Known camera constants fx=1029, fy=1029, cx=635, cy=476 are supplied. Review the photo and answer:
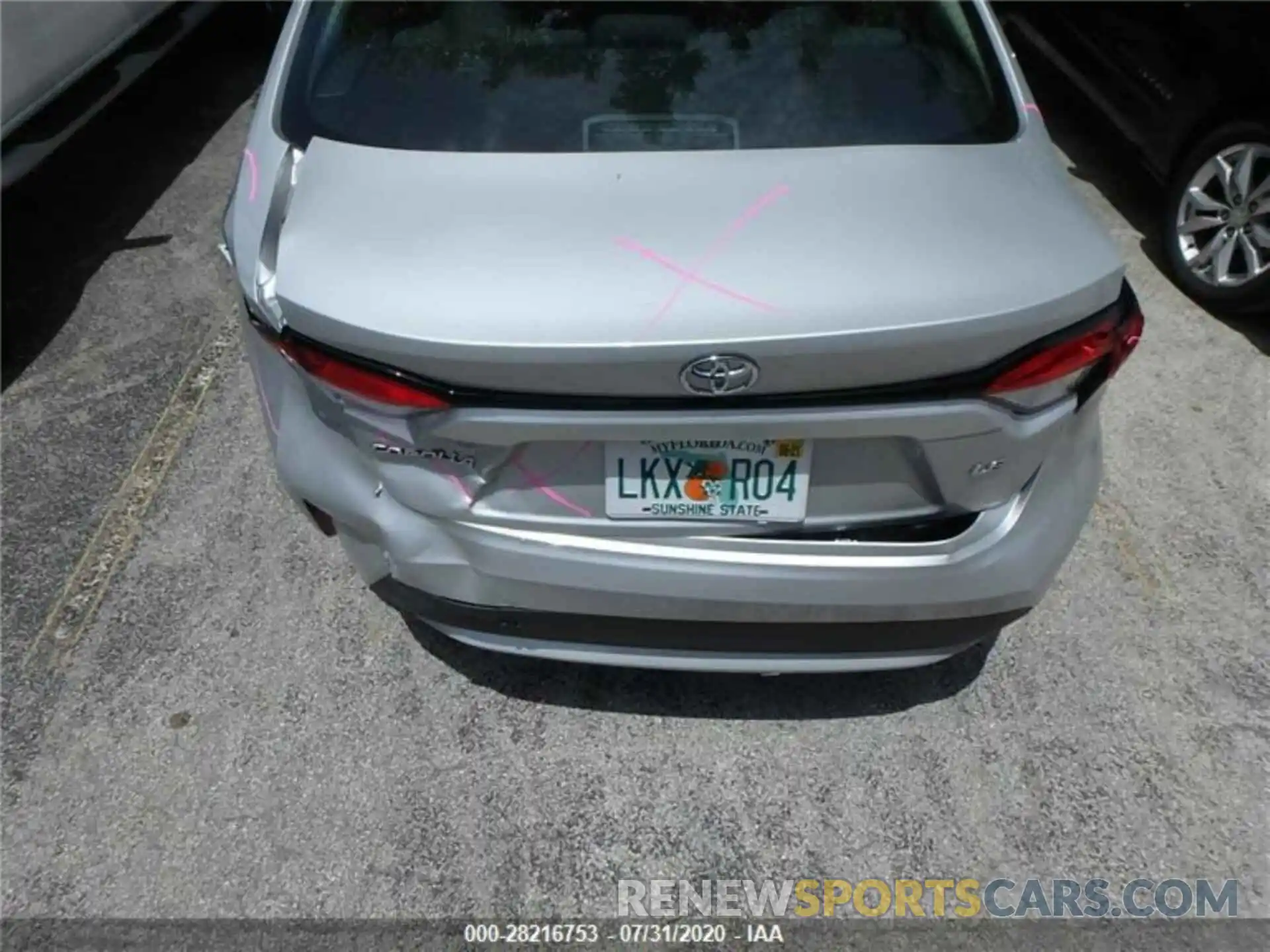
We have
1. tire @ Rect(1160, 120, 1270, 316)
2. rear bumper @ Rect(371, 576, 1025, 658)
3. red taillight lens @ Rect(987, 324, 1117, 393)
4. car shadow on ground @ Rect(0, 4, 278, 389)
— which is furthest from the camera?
car shadow on ground @ Rect(0, 4, 278, 389)

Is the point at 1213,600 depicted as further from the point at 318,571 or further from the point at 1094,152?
the point at 1094,152

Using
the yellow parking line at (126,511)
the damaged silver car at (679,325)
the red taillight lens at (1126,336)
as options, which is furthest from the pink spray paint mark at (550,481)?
the yellow parking line at (126,511)

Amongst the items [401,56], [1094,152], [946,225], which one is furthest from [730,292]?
[1094,152]

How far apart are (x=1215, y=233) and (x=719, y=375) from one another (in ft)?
10.5

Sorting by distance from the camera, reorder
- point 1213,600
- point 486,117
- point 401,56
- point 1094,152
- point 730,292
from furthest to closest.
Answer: point 1094,152
point 1213,600
point 401,56
point 486,117
point 730,292

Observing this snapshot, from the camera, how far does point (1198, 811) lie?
2.22m

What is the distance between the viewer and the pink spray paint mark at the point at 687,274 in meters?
1.59

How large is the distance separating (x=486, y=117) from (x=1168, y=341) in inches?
111

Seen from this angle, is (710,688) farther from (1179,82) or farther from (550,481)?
(1179,82)

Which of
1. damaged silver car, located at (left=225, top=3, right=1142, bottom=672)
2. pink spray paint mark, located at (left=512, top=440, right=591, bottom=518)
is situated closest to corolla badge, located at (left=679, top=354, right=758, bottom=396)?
damaged silver car, located at (left=225, top=3, right=1142, bottom=672)

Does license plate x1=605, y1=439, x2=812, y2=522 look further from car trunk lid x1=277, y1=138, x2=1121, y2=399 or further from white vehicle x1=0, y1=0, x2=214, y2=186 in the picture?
white vehicle x1=0, y1=0, x2=214, y2=186

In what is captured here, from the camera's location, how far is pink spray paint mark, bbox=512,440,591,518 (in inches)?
67.9

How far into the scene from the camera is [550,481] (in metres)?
1.75

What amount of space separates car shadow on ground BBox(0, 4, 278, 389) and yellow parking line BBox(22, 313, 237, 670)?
2.14ft
